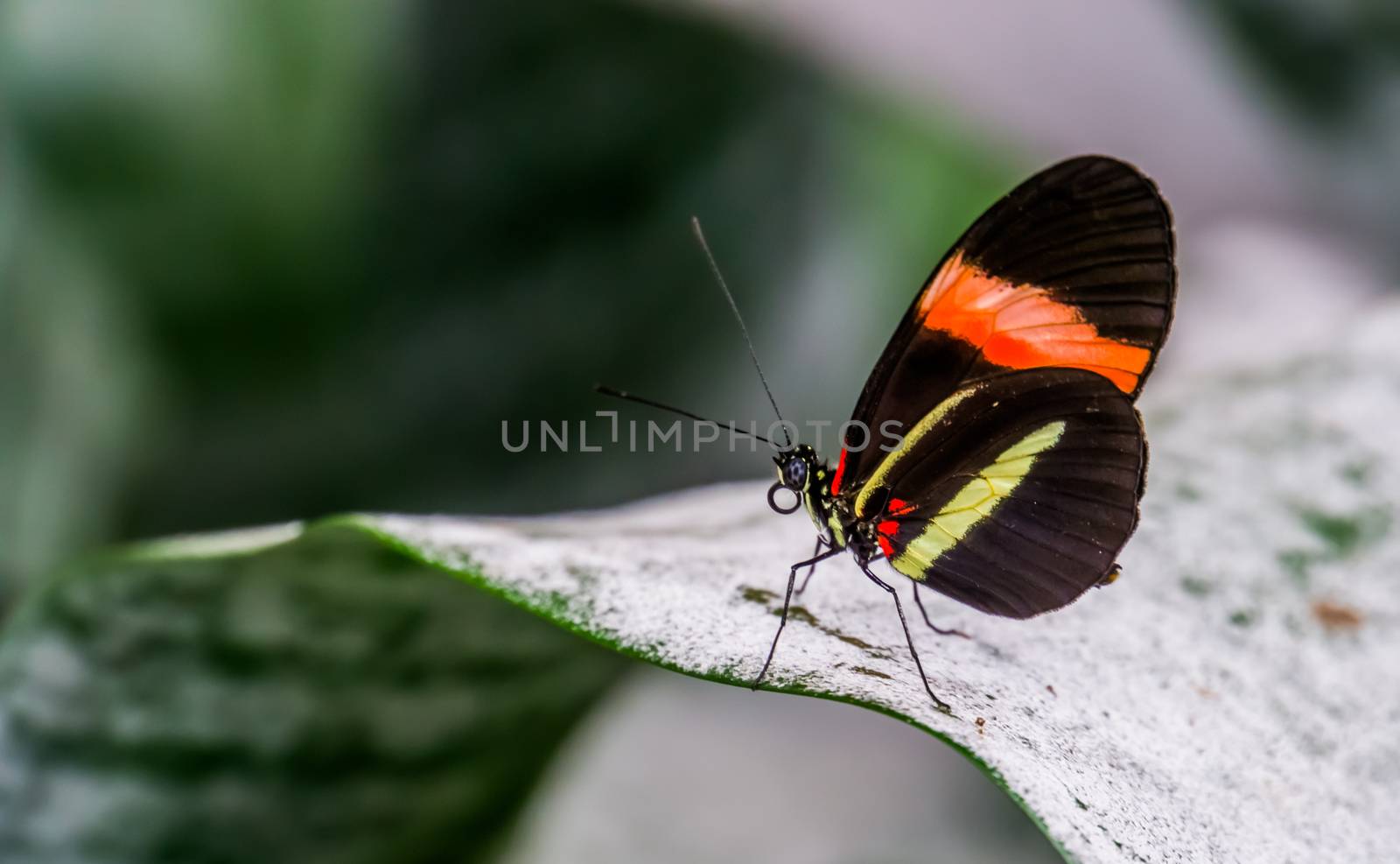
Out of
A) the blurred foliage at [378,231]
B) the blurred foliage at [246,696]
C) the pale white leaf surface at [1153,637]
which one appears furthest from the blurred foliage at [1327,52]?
the blurred foliage at [246,696]

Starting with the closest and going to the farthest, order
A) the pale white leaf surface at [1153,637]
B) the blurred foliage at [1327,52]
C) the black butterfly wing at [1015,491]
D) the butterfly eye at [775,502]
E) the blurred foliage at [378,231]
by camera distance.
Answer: the pale white leaf surface at [1153,637] < the black butterfly wing at [1015,491] < the butterfly eye at [775,502] < the blurred foliage at [378,231] < the blurred foliage at [1327,52]

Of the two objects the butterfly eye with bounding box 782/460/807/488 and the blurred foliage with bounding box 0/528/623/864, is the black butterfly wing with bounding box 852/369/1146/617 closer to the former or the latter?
the butterfly eye with bounding box 782/460/807/488

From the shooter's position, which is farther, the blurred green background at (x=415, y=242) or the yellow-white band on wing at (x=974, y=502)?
the blurred green background at (x=415, y=242)

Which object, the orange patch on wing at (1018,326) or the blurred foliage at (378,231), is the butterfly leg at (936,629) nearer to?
the orange patch on wing at (1018,326)

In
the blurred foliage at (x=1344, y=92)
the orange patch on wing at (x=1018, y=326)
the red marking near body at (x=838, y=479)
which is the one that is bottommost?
the red marking near body at (x=838, y=479)

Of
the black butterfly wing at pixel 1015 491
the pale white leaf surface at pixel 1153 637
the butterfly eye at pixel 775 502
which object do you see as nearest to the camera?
the pale white leaf surface at pixel 1153 637

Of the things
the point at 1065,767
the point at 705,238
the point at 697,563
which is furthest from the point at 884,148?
the point at 1065,767

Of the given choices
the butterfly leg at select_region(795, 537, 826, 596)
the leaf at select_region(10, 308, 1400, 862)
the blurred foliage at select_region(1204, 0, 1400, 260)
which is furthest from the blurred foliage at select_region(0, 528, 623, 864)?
the blurred foliage at select_region(1204, 0, 1400, 260)

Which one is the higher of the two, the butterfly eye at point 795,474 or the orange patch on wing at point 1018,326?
the orange patch on wing at point 1018,326
